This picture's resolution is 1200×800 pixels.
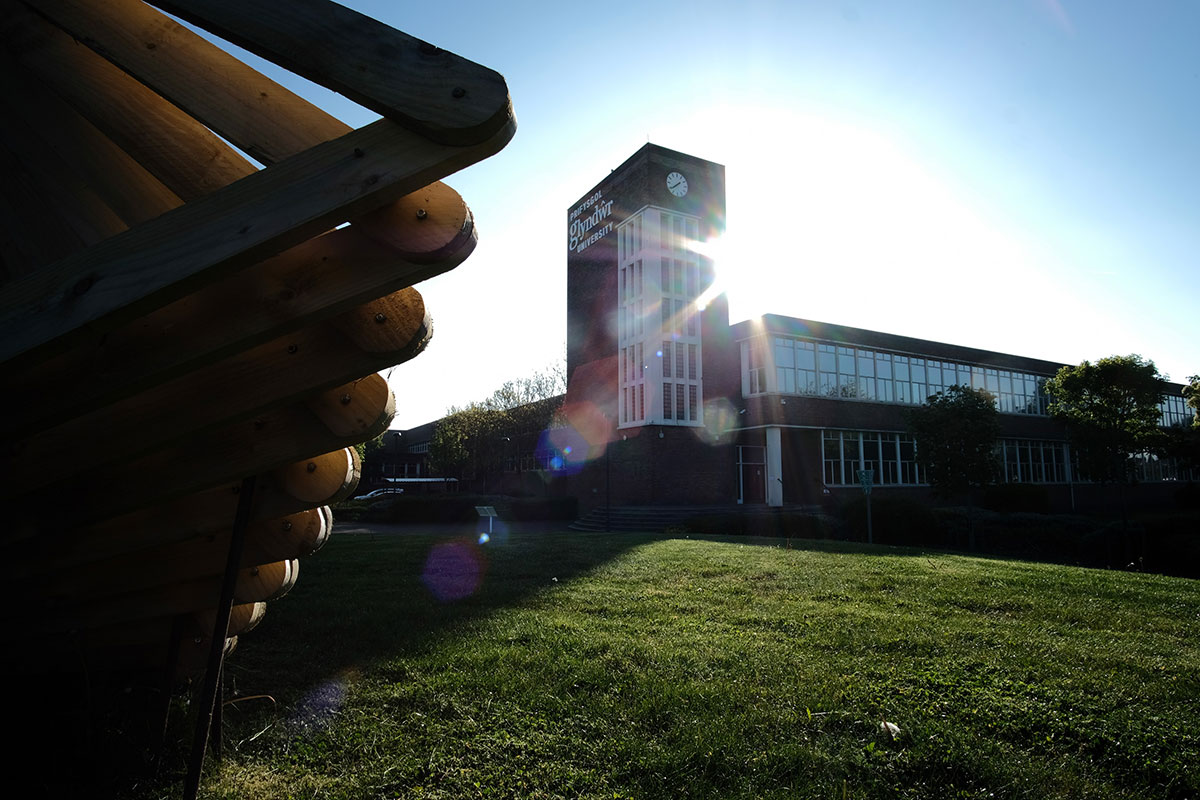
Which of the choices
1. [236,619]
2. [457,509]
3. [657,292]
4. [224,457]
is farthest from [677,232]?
[224,457]

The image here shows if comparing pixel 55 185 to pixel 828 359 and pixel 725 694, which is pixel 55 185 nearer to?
pixel 725 694

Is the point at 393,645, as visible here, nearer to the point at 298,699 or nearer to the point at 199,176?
the point at 298,699

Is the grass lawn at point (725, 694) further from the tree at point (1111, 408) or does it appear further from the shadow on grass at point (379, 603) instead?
the tree at point (1111, 408)

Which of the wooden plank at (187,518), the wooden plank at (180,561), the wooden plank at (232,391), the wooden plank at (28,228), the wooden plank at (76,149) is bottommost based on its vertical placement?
the wooden plank at (180,561)

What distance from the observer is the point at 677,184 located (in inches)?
1209

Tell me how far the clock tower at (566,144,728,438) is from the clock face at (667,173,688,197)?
45 millimetres

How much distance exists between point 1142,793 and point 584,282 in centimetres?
3229

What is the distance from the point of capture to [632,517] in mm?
26469

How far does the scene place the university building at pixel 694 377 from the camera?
2928 centimetres

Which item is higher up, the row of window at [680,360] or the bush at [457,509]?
the row of window at [680,360]

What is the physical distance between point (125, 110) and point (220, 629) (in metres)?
1.76

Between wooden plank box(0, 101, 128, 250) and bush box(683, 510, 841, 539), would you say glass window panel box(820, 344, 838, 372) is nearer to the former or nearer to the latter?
bush box(683, 510, 841, 539)

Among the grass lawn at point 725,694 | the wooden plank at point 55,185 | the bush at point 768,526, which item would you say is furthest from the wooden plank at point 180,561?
the bush at point 768,526

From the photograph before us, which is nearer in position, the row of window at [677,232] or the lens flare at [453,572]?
the lens flare at [453,572]
